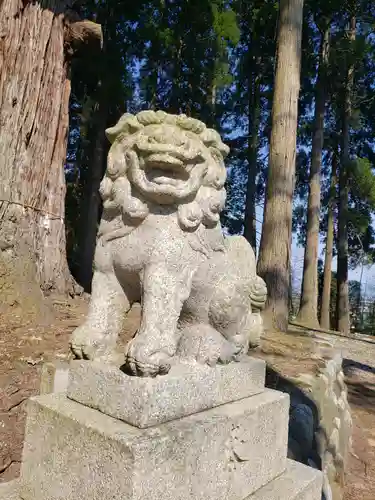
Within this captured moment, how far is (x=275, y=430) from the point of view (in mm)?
1815

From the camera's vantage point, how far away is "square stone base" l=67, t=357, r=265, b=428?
1346 mm

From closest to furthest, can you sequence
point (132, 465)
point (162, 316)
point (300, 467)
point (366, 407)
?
point (132, 465)
point (162, 316)
point (300, 467)
point (366, 407)

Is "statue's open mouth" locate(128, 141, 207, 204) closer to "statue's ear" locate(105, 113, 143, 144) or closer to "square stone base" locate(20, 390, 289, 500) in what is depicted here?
→ "statue's ear" locate(105, 113, 143, 144)

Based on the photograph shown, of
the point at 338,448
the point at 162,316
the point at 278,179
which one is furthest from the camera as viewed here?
the point at 278,179

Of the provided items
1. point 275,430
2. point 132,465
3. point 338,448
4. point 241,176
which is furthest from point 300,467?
point 241,176

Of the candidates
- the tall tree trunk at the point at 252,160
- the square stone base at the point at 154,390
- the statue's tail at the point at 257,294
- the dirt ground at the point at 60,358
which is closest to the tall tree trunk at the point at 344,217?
the tall tree trunk at the point at 252,160

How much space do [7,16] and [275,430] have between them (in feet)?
13.9

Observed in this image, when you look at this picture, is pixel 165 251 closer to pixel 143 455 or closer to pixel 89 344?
pixel 89 344

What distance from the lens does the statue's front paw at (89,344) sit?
1555mm

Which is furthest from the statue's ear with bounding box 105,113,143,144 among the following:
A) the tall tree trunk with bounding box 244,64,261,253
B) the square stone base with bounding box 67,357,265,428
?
the tall tree trunk with bounding box 244,64,261,253

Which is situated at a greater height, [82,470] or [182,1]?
[182,1]

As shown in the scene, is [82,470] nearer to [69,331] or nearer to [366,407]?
[69,331]

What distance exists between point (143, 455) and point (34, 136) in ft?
12.2

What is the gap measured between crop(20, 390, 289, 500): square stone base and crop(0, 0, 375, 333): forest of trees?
263 centimetres
